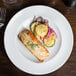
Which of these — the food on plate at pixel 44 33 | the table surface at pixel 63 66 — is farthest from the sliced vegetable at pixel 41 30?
the table surface at pixel 63 66

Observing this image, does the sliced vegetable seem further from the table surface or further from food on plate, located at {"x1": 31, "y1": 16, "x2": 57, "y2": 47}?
the table surface

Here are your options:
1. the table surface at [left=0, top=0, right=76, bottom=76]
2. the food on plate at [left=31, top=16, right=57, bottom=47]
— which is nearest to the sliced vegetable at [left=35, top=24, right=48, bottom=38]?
the food on plate at [left=31, top=16, right=57, bottom=47]

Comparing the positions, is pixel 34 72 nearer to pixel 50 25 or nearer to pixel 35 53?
pixel 35 53


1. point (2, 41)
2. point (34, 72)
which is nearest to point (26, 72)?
point (34, 72)

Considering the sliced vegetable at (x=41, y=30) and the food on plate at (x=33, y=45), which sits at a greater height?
the sliced vegetable at (x=41, y=30)

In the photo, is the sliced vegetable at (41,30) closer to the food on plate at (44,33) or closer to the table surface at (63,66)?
the food on plate at (44,33)

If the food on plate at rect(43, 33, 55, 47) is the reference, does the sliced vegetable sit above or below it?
above
